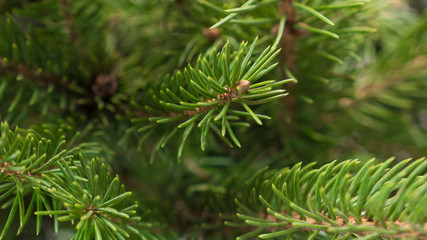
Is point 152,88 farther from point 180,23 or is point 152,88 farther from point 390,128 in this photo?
point 390,128

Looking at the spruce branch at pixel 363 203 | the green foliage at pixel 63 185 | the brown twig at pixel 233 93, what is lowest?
the spruce branch at pixel 363 203

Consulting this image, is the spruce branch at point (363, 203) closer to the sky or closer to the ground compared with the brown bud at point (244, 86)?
closer to the ground

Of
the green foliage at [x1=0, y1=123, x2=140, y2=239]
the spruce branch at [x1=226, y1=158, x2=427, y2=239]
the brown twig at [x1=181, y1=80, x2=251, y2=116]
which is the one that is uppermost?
the brown twig at [x1=181, y1=80, x2=251, y2=116]

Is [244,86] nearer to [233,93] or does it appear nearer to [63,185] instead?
[233,93]

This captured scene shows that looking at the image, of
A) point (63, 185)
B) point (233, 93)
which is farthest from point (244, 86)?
point (63, 185)

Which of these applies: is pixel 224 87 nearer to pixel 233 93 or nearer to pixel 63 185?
pixel 233 93

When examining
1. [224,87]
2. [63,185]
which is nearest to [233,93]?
[224,87]

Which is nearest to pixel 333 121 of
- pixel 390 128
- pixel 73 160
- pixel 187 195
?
pixel 390 128

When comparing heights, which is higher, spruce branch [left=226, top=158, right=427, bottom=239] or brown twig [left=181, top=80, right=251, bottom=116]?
brown twig [left=181, top=80, right=251, bottom=116]
